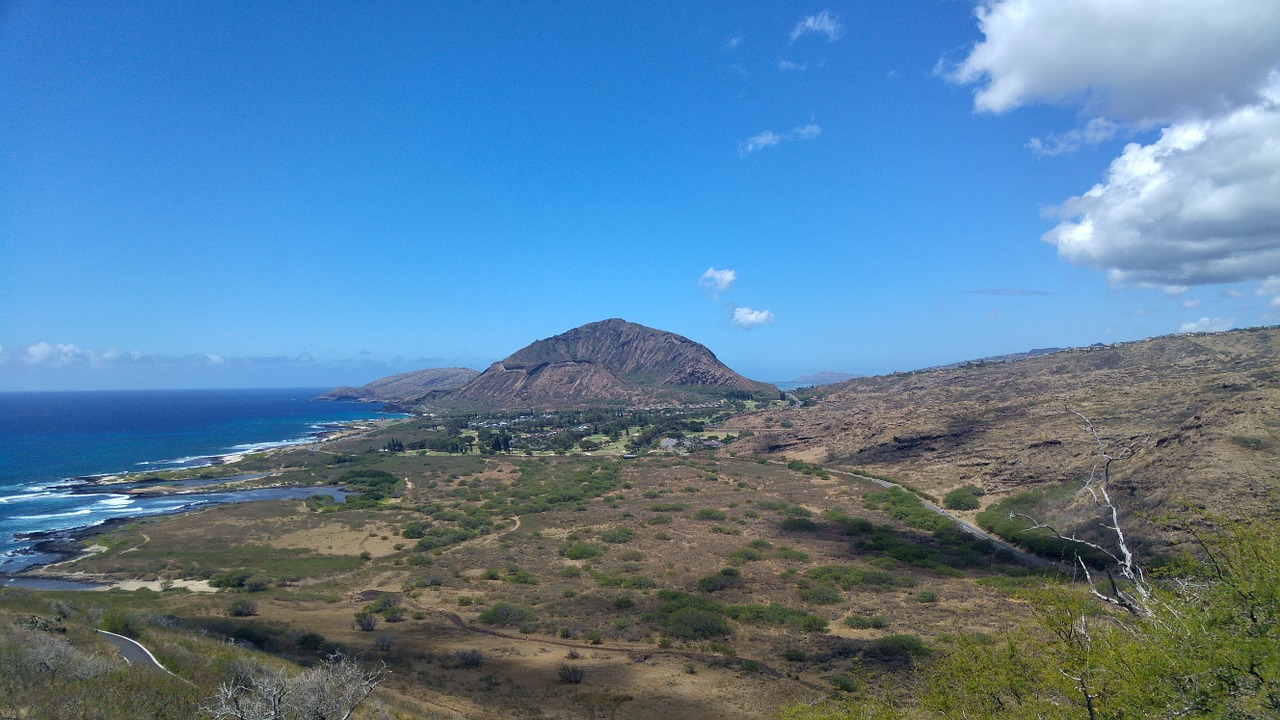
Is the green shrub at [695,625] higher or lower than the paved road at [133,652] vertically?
lower

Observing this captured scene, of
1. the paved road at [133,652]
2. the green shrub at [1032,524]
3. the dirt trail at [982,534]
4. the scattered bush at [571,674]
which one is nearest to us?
the paved road at [133,652]

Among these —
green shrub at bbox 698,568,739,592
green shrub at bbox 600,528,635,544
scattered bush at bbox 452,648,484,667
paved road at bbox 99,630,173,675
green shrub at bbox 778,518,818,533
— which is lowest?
green shrub at bbox 778,518,818,533

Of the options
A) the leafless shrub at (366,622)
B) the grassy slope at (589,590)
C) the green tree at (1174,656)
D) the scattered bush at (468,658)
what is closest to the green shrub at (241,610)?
the grassy slope at (589,590)

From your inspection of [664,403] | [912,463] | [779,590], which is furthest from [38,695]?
[664,403]

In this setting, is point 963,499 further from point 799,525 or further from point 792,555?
point 792,555

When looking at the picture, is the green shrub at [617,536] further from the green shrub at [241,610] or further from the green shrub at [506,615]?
the green shrub at [241,610]

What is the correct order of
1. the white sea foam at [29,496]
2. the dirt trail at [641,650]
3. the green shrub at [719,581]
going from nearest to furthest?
1. the dirt trail at [641,650]
2. the green shrub at [719,581]
3. the white sea foam at [29,496]

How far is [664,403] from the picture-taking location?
174 m

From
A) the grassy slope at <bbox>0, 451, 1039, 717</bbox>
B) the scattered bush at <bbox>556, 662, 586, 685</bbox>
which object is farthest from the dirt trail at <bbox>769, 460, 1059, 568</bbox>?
the scattered bush at <bbox>556, 662, 586, 685</bbox>

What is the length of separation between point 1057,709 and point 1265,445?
4252 centimetres

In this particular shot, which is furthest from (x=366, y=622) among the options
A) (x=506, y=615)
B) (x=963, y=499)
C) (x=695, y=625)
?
(x=963, y=499)

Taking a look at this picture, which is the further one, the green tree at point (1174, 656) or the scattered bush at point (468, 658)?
the scattered bush at point (468, 658)

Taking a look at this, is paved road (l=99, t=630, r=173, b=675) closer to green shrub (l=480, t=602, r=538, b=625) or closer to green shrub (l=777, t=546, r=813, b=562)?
green shrub (l=480, t=602, r=538, b=625)

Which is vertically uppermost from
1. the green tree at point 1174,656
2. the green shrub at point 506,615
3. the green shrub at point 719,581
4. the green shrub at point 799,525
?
the green tree at point 1174,656
